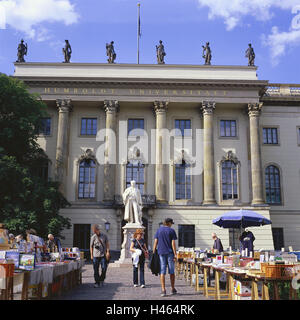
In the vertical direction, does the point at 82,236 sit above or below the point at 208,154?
below

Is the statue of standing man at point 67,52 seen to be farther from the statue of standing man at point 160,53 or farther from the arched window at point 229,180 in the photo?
the arched window at point 229,180

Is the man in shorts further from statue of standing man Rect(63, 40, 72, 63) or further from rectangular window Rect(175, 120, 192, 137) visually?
statue of standing man Rect(63, 40, 72, 63)

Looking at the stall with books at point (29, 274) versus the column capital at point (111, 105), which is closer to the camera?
the stall with books at point (29, 274)

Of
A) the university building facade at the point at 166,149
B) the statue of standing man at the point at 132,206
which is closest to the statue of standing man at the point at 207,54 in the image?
the university building facade at the point at 166,149

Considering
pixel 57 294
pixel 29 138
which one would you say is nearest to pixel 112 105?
pixel 29 138

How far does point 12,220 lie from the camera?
24.2 metres

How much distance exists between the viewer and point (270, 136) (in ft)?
116

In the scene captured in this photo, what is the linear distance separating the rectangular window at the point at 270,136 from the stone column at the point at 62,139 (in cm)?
1741

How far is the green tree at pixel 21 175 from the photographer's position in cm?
2475

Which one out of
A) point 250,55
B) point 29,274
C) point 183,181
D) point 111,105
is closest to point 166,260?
point 29,274

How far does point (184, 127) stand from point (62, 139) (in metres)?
10.4

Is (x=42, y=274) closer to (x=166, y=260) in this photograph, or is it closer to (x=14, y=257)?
(x=14, y=257)
